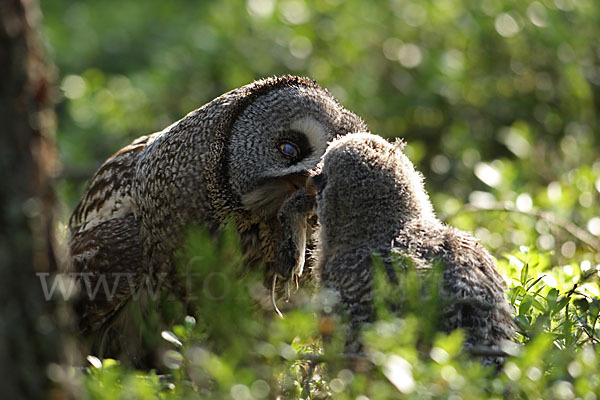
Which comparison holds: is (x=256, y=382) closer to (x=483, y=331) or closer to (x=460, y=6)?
(x=483, y=331)

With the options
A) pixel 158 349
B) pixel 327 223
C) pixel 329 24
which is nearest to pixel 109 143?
pixel 329 24

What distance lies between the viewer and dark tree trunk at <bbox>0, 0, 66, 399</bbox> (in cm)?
193

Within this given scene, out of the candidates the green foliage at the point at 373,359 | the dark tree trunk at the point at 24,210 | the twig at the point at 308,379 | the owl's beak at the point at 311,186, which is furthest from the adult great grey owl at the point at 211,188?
the dark tree trunk at the point at 24,210

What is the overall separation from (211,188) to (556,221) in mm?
1965

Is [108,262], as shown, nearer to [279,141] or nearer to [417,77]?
[279,141]

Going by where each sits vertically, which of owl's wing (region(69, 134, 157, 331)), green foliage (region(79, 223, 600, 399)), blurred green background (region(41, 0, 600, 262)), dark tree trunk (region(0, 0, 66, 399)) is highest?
dark tree trunk (region(0, 0, 66, 399))

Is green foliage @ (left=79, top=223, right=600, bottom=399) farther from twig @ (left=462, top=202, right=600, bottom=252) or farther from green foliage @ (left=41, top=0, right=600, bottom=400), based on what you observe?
twig @ (left=462, top=202, right=600, bottom=252)

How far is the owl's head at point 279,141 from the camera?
3695 millimetres

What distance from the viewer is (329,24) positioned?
8688mm

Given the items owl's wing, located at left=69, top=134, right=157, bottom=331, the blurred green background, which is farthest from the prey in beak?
the blurred green background

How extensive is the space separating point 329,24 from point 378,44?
0.57 meters

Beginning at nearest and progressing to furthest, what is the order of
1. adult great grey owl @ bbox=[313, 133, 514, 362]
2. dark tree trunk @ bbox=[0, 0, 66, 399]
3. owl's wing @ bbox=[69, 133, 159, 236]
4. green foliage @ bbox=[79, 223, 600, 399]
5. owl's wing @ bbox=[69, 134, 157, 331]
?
1. dark tree trunk @ bbox=[0, 0, 66, 399]
2. green foliage @ bbox=[79, 223, 600, 399]
3. adult great grey owl @ bbox=[313, 133, 514, 362]
4. owl's wing @ bbox=[69, 134, 157, 331]
5. owl's wing @ bbox=[69, 133, 159, 236]

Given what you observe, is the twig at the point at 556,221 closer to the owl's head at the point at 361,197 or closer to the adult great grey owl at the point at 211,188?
the adult great grey owl at the point at 211,188

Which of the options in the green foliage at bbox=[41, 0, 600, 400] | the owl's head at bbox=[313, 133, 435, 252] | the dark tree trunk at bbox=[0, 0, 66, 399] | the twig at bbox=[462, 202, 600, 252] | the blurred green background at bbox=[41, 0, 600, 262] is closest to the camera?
the dark tree trunk at bbox=[0, 0, 66, 399]
